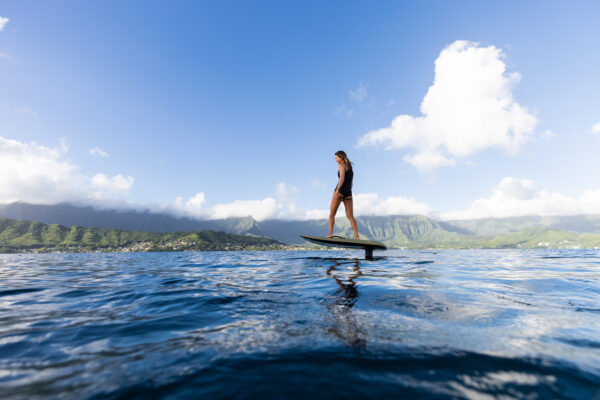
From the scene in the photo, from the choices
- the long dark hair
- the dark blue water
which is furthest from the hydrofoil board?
the dark blue water

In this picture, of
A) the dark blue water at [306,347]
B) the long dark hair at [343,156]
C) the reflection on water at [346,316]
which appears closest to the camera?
the dark blue water at [306,347]

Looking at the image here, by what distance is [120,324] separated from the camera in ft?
16.4

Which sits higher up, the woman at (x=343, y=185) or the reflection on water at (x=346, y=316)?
the woman at (x=343, y=185)

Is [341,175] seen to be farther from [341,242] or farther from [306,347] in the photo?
[306,347]

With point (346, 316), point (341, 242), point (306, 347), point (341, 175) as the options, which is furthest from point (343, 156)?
point (306, 347)

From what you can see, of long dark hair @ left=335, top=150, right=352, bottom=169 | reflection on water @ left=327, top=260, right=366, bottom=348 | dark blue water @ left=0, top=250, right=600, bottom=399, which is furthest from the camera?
long dark hair @ left=335, top=150, right=352, bottom=169

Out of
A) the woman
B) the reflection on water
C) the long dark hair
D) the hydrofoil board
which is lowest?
the reflection on water

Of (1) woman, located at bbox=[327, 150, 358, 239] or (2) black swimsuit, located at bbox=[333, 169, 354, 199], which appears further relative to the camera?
(2) black swimsuit, located at bbox=[333, 169, 354, 199]

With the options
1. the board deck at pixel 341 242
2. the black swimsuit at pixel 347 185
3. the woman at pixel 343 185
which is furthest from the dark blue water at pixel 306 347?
the black swimsuit at pixel 347 185

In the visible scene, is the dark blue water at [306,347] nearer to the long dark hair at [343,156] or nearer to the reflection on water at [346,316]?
the reflection on water at [346,316]

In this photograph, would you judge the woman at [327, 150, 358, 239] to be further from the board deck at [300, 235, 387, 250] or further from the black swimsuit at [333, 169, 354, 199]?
the board deck at [300, 235, 387, 250]

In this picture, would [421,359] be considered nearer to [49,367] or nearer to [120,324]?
[49,367]

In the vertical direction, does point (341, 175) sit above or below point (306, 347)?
above

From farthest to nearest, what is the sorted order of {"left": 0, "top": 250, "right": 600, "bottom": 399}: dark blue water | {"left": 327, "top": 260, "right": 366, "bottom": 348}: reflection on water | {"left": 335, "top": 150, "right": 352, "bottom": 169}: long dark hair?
{"left": 335, "top": 150, "right": 352, "bottom": 169}: long dark hair
{"left": 327, "top": 260, "right": 366, "bottom": 348}: reflection on water
{"left": 0, "top": 250, "right": 600, "bottom": 399}: dark blue water
